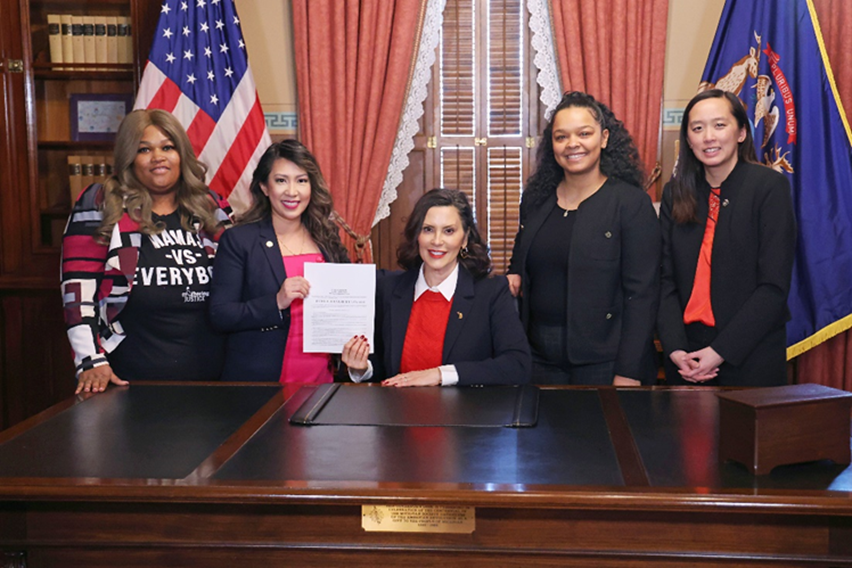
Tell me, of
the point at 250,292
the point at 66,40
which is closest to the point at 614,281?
the point at 250,292

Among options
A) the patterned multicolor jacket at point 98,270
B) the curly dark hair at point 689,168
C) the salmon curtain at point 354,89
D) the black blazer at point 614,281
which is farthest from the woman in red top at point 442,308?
the salmon curtain at point 354,89

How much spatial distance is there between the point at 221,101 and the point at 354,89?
0.70m

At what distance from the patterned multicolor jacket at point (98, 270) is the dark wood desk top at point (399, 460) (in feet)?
1.63

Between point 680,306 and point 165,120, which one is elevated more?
point 165,120

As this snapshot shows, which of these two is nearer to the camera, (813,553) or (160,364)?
(813,553)

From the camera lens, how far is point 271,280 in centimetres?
283

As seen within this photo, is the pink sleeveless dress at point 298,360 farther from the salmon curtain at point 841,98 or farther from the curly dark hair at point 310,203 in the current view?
the salmon curtain at point 841,98

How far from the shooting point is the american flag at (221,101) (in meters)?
4.24

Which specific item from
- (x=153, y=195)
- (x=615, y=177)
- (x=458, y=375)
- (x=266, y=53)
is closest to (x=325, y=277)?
(x=458, y=375)

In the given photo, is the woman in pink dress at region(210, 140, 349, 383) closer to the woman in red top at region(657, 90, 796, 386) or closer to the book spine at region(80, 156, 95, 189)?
the woman in red top at region(657, 90, 796, 386)

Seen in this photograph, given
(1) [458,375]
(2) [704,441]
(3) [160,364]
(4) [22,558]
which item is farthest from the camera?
(3) [160,364]

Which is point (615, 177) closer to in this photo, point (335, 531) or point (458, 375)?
point (458, 375)

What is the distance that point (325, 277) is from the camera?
2.71 meters

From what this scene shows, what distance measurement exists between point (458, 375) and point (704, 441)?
2.71 feet
